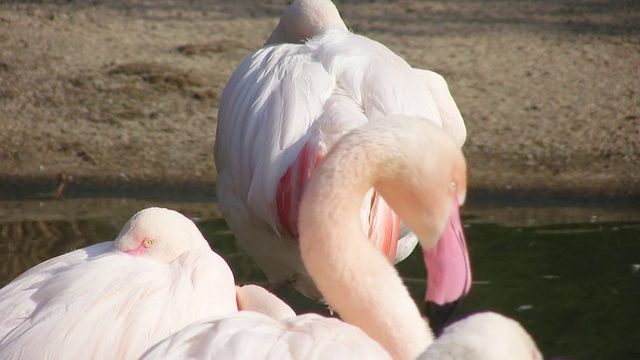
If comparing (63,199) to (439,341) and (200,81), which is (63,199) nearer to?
(200,81)

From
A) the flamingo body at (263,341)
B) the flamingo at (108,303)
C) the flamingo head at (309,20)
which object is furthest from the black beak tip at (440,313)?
the flamingo head at (309,20)

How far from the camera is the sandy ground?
18.7 feet

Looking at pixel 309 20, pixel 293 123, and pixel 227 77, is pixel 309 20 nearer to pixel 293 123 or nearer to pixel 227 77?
pixel 293 123

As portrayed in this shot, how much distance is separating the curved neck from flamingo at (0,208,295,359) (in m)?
0.16

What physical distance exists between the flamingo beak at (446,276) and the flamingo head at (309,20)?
1960mm

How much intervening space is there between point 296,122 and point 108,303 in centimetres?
123

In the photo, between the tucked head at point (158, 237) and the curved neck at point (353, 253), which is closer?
the curved neck at point (353, 253)

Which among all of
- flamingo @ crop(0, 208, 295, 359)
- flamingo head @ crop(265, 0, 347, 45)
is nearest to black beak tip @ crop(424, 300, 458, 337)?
flamingo @ crop(0, 208, 295, 359)

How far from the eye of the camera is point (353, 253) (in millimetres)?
2814

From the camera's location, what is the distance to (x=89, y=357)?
241cm

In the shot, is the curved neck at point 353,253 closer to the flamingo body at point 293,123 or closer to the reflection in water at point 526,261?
the flamingo body at point 293,123

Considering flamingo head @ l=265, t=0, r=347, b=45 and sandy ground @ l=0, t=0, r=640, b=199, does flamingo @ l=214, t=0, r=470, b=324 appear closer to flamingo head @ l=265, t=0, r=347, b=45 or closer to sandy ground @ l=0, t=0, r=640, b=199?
flamingo head @ l=265, t=0, r=347, b=45

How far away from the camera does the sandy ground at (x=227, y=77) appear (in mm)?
5688

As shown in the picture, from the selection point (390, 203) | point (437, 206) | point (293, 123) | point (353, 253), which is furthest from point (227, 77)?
point (353, 253)
